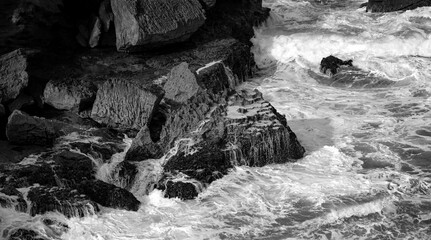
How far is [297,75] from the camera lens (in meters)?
19.2

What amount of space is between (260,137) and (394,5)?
13.6 m

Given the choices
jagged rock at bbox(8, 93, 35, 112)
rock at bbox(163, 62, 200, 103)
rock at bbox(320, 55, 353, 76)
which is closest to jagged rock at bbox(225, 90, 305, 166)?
rock at bbox(163, 62, 200, 103)

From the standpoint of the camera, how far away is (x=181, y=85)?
15203mm

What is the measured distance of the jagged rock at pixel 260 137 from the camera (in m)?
13.1

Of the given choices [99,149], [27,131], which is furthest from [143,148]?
[27,131]

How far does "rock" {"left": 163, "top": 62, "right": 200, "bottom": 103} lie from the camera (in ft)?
Answer: 48.7

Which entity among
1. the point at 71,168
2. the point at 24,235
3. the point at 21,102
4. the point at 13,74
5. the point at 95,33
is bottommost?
the point at 24,235

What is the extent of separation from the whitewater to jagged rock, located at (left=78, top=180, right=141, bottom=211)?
0.56ft

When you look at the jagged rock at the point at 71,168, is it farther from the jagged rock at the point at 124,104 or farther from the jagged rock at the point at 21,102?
the jagged rock at the point at 21,102

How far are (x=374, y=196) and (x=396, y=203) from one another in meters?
0.42

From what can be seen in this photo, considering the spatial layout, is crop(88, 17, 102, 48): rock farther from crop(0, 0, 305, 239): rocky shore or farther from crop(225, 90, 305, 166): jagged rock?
crop(225, 90, 305, 166): jagged rock

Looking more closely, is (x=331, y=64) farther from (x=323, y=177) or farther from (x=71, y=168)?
(x=71, y=168)

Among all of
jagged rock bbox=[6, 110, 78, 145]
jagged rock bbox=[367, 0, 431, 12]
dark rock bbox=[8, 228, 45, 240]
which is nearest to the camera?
dark rock bbox=[8, 228, 45, 240]

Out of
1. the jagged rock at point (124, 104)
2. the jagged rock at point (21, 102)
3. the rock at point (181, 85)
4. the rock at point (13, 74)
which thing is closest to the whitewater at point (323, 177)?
the jagged rock at point (124, 104)
